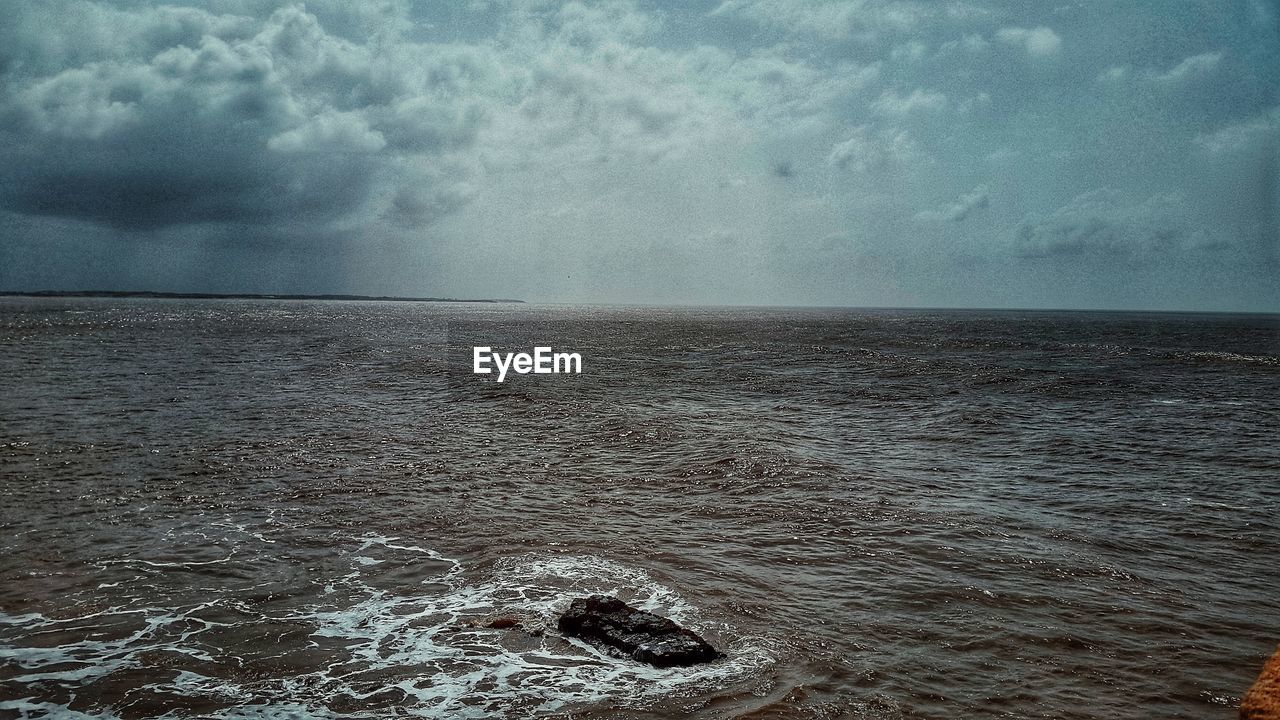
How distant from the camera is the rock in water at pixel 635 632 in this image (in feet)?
29.4

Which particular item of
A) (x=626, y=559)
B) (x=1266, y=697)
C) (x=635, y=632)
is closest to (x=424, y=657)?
(x=635, y=632)

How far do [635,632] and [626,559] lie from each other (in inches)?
139

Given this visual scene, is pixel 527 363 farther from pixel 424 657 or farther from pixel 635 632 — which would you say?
pixel 635 632

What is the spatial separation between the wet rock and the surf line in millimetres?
40638

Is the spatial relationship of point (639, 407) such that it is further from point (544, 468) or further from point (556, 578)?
point (556, 578)

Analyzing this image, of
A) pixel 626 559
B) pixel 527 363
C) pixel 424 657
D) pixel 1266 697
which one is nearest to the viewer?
pixel 1266 697

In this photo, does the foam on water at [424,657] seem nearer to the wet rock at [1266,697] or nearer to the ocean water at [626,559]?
the ocean water at [626,559]

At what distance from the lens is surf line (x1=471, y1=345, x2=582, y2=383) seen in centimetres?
5224

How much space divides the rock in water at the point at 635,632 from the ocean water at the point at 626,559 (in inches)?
9.5

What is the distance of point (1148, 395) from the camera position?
131 ft

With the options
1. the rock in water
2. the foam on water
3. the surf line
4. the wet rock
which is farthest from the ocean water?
the surf line

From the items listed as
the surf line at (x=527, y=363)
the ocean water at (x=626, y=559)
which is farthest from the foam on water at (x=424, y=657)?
the surf line at (x=527, y=363)

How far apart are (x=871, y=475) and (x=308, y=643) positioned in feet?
49.3

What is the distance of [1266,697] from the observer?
21.9 feet
